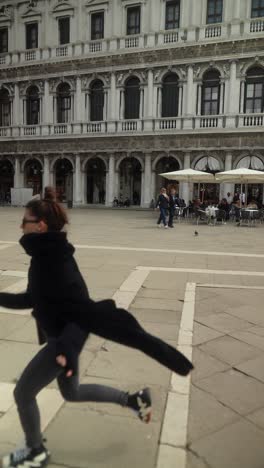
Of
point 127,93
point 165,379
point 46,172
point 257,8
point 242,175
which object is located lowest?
point 165,379

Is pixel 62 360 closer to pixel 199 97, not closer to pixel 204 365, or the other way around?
pixel 204 365

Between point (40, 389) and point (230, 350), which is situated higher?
point (40, 389)

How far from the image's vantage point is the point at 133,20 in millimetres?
28328

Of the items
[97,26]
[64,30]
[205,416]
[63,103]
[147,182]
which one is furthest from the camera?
[63,103]

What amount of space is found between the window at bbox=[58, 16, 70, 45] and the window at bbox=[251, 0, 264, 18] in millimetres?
13123

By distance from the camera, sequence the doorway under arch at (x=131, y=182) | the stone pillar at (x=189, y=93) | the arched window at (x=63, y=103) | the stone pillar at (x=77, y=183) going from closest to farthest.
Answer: the stone pillar at (x=189, y=93) < the stone pillar at (x=77, y=183) < the doorway under arch at (x=131, y=182) < the arched window at (x=63, y=103)

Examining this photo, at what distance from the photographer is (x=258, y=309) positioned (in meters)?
5.44

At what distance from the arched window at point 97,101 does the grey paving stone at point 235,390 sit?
28.0m

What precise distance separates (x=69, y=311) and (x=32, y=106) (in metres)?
32.2

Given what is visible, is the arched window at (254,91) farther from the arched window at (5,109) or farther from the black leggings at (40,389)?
the black leggings at (40,389)

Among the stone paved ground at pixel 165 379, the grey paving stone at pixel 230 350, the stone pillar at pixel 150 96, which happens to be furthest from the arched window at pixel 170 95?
the grey paving stone at pixel 230 350

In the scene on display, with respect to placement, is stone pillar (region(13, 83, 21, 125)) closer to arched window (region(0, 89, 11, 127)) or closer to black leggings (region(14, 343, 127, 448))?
arched window (region(0, 89, 11, 127))

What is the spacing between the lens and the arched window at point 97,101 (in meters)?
29.5

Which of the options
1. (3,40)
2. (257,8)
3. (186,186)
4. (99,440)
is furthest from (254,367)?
(3,40)
